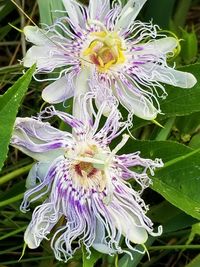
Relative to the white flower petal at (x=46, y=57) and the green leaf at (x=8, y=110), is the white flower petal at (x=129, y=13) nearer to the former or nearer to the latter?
the white flower petal at (x=46, y=57)

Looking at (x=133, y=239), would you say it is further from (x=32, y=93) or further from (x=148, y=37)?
(x=32, y=93)

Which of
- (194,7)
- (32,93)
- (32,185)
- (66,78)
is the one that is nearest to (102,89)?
(66,78)

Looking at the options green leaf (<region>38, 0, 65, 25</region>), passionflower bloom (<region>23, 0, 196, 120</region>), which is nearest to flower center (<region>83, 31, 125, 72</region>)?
passionflower bloom (<region>23, 0, 196, 120</region>)

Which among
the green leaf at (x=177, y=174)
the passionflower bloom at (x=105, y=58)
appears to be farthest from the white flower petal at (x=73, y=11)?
the green leaf at (x=177, y=174)

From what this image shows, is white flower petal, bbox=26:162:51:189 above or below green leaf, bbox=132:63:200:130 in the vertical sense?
below

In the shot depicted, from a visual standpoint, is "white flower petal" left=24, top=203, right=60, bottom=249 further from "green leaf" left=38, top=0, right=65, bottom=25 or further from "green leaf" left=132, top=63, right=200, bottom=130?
"green leaf" left=38, top=0, right=65, bottom=25

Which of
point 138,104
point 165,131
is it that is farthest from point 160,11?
point 138,104
